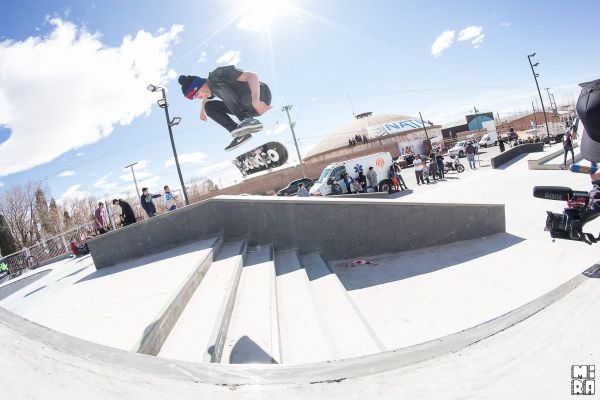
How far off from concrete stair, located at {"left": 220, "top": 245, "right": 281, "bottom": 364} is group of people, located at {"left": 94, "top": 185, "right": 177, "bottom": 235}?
4835 mm

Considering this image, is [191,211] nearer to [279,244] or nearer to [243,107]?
[279,244]

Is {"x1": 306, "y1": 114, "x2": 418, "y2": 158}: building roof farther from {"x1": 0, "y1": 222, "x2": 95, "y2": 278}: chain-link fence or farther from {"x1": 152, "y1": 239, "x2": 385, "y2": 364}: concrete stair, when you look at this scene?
{"x1": 152, "y1": 239, "x2": 385, "y2": 364}: concrete stair

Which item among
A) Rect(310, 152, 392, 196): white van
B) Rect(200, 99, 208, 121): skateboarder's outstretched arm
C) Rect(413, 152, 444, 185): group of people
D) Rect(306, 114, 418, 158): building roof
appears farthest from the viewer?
Rect(306, 114, 418, 158): building roof

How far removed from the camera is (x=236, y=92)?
4.92 meters

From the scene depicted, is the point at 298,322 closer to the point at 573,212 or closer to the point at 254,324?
the point at 254,324

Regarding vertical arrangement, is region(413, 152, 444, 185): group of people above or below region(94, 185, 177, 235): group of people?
Result: below

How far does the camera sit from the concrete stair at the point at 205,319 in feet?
8.98

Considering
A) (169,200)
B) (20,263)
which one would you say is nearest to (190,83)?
(169,200)

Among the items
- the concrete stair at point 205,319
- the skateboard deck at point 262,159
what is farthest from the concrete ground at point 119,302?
the skateboard deck at point 262,159

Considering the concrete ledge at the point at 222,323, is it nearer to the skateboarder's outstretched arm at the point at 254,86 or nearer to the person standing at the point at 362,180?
the skateboarder's outstretched arm at the point at 254,86

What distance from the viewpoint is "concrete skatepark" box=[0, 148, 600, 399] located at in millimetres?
1554

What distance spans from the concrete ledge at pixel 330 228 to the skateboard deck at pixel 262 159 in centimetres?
2745

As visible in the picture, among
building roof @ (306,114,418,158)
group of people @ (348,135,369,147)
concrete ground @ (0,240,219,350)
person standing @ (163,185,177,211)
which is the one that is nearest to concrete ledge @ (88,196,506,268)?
concrete ground @ (0,240,219,350)

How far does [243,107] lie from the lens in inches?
198
